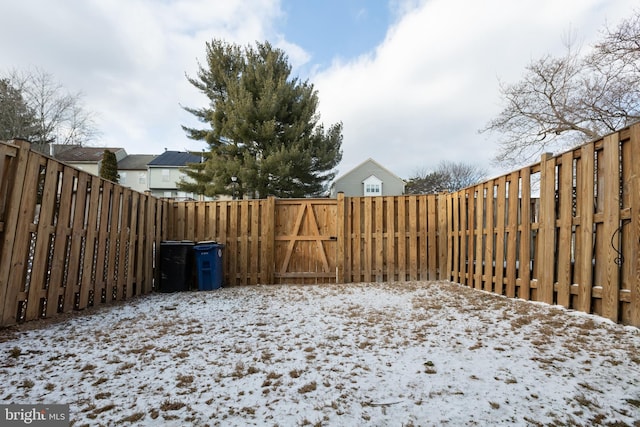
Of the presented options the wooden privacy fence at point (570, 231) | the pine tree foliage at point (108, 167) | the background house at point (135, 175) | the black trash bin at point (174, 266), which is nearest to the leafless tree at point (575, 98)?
the wooden privacy fence at point (570, 231)

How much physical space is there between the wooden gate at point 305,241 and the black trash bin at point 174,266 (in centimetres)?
192

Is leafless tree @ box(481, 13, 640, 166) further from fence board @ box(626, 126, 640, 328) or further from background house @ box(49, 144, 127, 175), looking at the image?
background house @ box(49, 144, 127, 175)

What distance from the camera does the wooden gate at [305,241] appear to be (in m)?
7.00

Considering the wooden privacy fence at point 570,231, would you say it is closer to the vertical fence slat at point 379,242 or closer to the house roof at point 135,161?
the vertical fence slat at point 379,242

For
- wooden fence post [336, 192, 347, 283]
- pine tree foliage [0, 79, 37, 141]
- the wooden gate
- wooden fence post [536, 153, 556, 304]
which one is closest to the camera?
wooden fence post [536, 153, 556, 304]

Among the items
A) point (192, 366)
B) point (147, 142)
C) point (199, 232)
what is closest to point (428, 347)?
point (192, 366)

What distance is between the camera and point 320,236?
278 inches

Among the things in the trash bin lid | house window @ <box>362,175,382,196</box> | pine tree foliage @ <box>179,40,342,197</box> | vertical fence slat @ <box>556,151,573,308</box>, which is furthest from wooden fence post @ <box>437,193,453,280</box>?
house window @ <box>362,175,382,196</box>

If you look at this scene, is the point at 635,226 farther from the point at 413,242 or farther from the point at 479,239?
the point at 413,242

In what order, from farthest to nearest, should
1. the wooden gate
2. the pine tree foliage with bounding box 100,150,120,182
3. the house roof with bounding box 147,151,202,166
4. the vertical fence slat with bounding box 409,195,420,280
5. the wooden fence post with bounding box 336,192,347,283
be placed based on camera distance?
the house roof with bounding box 147,151,202,166, the pine tree foliage with bounding box 100,150,120,182, the wooden gate, the wooden fence post with bounding box 336,192,347,283, the vertical fence slat with bounding box 409,195,420,280

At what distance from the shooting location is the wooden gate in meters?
7.00

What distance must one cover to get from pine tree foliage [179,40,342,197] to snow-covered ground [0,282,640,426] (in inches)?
435

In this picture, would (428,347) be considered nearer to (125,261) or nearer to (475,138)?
(125,261)

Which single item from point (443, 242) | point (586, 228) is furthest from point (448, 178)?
point (586, 228)
